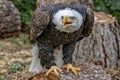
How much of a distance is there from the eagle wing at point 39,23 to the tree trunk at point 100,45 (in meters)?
1.39

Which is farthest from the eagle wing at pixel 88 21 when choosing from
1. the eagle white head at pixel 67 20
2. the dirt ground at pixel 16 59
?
the dirt ground at pixel 16 59

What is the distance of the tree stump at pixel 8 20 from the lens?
8891 millimetres

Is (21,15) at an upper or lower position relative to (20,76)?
upper

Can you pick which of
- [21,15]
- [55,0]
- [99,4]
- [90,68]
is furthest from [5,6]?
[90,68]

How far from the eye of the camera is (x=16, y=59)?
7285 mm

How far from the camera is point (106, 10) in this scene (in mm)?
9258

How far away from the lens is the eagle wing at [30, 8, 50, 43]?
4.70m

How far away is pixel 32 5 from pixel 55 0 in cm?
375

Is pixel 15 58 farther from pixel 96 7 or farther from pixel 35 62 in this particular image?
pixel 96 7

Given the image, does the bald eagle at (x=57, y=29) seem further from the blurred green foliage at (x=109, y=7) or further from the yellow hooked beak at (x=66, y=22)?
the blurred green foliage at (x=109, y=7)


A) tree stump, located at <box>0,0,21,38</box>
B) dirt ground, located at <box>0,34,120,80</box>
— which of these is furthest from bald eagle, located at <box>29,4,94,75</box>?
tree stump, located at <box>0,0,21,38</box>

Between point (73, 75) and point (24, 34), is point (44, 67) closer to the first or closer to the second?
point (73, 75)

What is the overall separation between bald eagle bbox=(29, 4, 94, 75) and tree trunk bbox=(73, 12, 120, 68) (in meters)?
0.93

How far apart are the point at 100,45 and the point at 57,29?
174 cm
